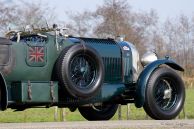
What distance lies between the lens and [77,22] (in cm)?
5078

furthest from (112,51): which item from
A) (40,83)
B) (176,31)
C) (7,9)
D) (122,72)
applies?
(176,31)

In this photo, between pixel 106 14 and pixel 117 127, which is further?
pixel 106 14

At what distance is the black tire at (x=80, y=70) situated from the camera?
1059 cm

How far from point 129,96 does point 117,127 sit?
3.44 m

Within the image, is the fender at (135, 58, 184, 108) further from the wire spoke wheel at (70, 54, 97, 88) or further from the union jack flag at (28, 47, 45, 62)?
the union jack flag at (28, 47, 45, 62)

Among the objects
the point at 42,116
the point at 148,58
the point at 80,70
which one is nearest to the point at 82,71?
the point at 80,70

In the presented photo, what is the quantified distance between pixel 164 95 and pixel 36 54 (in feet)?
9.10

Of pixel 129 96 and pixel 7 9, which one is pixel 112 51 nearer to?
pixel 129 96

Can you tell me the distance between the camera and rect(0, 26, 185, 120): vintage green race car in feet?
33.6

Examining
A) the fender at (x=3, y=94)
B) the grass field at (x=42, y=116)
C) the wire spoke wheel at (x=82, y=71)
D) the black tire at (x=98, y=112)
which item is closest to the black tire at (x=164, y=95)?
the wire spoke wheel at (x=82, y=71)

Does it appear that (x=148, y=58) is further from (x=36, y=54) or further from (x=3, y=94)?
(x=3, y=94)

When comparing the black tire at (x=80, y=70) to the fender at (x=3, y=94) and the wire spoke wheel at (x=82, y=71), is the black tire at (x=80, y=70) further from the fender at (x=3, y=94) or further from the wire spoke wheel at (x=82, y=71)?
the fender at (x=3, y=94)

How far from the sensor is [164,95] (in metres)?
11.9

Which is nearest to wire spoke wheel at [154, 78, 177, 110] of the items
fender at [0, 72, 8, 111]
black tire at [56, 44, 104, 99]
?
black tire at [56, 44, 104, 99]
